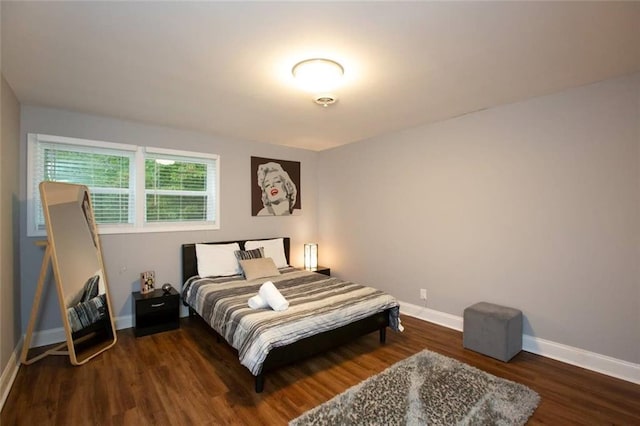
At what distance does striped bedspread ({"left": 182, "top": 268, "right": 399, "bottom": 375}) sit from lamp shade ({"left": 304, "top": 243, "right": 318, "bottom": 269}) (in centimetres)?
118

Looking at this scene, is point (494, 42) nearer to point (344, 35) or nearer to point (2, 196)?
point (344, 35)

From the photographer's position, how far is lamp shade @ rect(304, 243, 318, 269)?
5.08 metres

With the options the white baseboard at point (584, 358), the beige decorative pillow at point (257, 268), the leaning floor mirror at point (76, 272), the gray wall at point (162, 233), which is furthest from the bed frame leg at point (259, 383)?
the white baseboard at point (584, 358)

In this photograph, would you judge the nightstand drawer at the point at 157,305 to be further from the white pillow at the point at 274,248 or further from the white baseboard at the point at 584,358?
the white baseboard at the point at 584,358

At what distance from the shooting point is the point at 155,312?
135 inches

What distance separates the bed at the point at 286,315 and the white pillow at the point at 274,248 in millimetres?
583

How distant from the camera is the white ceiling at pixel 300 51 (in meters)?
1.66

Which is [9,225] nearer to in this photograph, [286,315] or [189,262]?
[189,262]

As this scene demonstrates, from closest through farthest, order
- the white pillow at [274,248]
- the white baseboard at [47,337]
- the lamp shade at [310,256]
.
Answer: the white baseboard at [47,337] < the white pillow at [274,248] < the lamp shade at [310,256]

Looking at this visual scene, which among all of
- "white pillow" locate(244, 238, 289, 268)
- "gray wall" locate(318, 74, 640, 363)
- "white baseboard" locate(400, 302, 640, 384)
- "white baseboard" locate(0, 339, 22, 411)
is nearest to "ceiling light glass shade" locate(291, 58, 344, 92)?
"gray wall" locate(318, 74, 640, 363)

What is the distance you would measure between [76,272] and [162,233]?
106cm

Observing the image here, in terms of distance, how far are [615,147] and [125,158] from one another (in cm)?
494

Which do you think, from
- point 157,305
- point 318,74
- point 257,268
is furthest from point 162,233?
point 318,74

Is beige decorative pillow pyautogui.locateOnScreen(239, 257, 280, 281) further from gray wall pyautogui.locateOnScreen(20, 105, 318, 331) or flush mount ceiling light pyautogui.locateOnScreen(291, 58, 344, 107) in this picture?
flush mount ceiling light pyautogui.locateOnScreen(291, 58, 344, 107)
